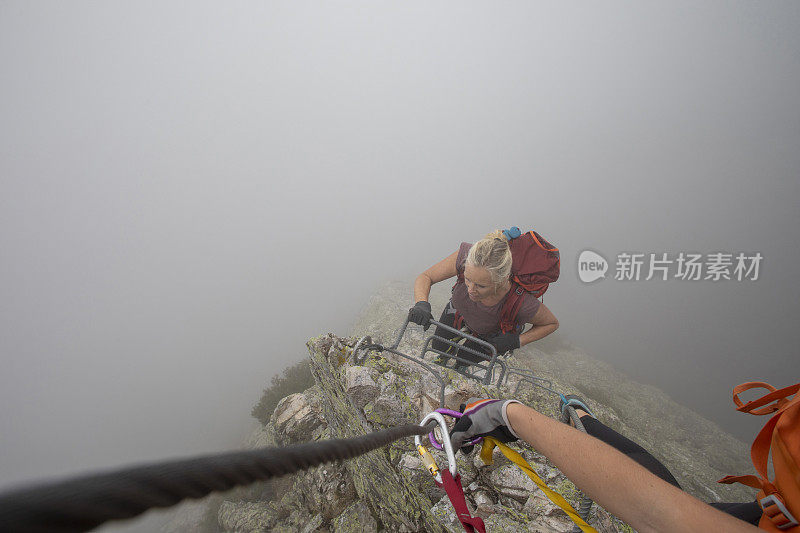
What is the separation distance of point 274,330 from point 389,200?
144680mm

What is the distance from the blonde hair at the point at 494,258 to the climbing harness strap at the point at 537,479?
8.69 feet

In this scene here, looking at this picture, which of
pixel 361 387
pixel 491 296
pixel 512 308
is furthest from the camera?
pixel 512 308

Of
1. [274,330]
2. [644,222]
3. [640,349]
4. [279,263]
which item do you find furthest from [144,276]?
[644,222]

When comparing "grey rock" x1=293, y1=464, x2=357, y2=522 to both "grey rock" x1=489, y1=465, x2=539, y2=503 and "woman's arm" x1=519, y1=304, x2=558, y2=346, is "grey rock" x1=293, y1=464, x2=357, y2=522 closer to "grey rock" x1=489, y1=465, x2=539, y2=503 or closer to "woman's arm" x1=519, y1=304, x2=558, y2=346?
"grey rock" x1=489, y1=465, x2=539, y2=503

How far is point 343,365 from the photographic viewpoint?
4469mm

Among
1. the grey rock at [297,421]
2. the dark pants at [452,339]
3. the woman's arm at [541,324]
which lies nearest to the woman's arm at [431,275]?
the dark pants at [452,339]

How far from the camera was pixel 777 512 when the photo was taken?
1.71 metres

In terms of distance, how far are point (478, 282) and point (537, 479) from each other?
122 inches

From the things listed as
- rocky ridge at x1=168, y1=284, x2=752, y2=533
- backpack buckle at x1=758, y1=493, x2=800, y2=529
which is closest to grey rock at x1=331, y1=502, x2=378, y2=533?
rocky ridge at x1=168, y1=284, x2=752, y2=533

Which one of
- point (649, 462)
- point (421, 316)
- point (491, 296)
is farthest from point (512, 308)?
point (649, 462)

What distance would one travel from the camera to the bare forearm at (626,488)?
4.83 feet

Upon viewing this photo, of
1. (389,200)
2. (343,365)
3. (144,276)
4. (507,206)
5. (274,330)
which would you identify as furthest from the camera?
(389,200)

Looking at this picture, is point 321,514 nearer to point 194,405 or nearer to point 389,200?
point 194,405

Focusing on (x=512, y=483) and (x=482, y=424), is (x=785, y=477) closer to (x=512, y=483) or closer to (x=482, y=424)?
(x=482, y=424)
